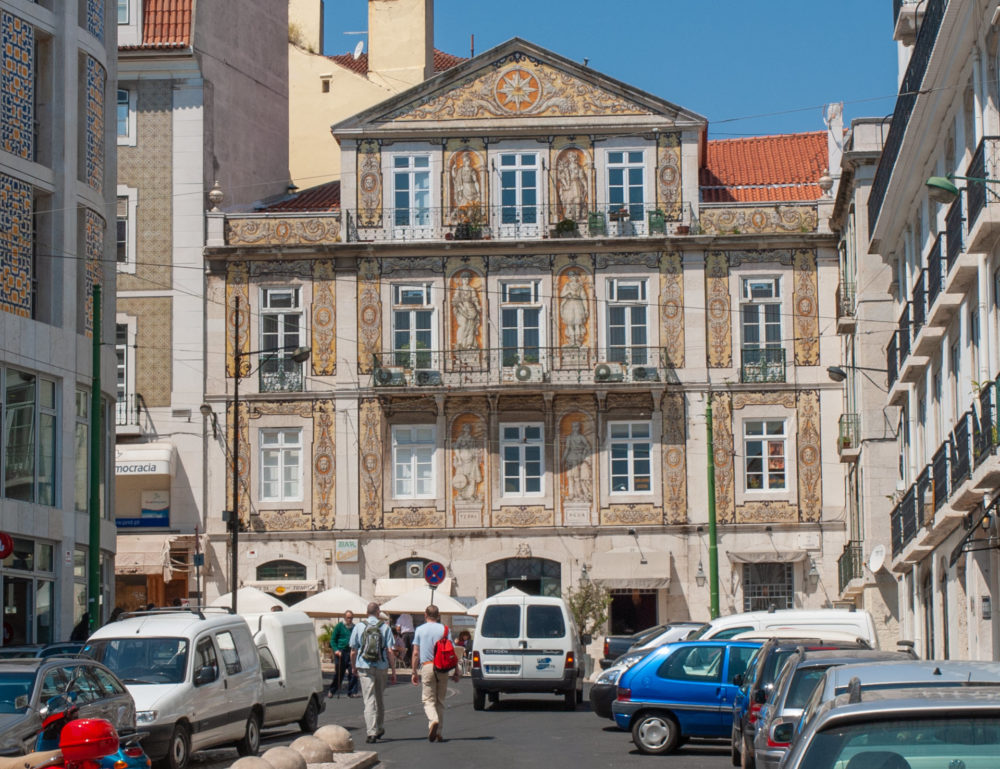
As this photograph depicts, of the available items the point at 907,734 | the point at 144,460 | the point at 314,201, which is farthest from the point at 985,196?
the point at 314,201

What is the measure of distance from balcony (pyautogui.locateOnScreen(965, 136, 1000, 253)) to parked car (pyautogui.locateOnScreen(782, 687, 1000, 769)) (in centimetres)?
1793

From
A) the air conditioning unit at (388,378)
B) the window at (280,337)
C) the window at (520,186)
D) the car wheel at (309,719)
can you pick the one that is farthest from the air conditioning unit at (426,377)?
the car wheel at (309,719)

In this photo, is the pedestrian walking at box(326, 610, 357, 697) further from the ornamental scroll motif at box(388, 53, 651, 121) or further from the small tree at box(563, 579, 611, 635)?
the ornamental scroll motif at box(388, 53, 651, 121)

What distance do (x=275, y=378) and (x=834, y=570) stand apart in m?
Result: 16.1

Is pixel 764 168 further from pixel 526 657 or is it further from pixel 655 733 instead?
pixel 655 733

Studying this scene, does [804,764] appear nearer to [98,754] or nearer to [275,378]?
[98,754]

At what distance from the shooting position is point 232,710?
2108cm

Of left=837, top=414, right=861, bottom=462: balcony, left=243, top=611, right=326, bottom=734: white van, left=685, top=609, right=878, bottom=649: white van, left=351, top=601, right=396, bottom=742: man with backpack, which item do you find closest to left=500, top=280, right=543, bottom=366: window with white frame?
left=837, top=414, right=861, bottom=462: balcony

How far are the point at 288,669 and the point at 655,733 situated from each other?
547 cm

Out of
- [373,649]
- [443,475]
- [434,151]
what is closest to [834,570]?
[443,475]

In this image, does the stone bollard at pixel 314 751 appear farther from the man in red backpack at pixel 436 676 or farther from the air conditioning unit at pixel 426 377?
the air conditioning unit at pixel 426 377

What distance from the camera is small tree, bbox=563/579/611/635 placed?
47.3 m

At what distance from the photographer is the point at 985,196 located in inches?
977

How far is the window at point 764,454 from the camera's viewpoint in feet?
161
